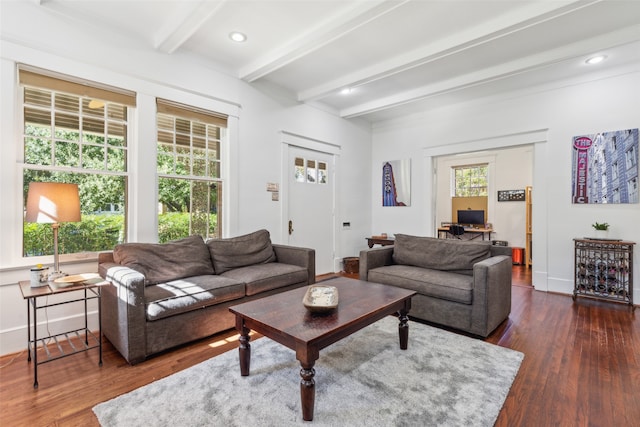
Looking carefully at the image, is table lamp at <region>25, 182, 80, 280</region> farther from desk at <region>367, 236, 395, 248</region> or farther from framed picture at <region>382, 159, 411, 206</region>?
framed picture at <region>382, 159, 411, 206</region>

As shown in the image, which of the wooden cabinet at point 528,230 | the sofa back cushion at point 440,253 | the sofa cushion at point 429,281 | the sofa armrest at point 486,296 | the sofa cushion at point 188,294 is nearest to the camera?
the sofa cushion at point 188,294

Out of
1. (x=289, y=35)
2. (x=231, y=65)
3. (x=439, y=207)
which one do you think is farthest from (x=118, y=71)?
(x=439, y=207)

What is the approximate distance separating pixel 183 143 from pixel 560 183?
5001 mm

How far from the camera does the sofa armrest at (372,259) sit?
3558 millimetres

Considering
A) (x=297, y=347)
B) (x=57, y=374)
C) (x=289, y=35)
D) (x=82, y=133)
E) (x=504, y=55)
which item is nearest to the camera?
(x=297, y=347)

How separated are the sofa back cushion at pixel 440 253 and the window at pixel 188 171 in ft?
7.70

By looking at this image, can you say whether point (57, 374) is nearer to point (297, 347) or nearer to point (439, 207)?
point (297, 347)

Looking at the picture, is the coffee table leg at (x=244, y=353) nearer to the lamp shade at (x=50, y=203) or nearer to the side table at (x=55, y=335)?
the side table at (x=55, y=335)

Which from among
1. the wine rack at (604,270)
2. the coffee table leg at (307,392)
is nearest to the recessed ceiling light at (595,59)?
the wine rack at (604,270)

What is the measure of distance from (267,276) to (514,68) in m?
3.71

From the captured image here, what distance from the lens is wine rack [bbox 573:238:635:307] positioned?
144 inches

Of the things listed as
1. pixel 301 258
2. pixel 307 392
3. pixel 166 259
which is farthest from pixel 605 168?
pixel 166 259

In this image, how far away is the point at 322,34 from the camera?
2.93 m

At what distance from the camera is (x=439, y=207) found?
7.98 m
